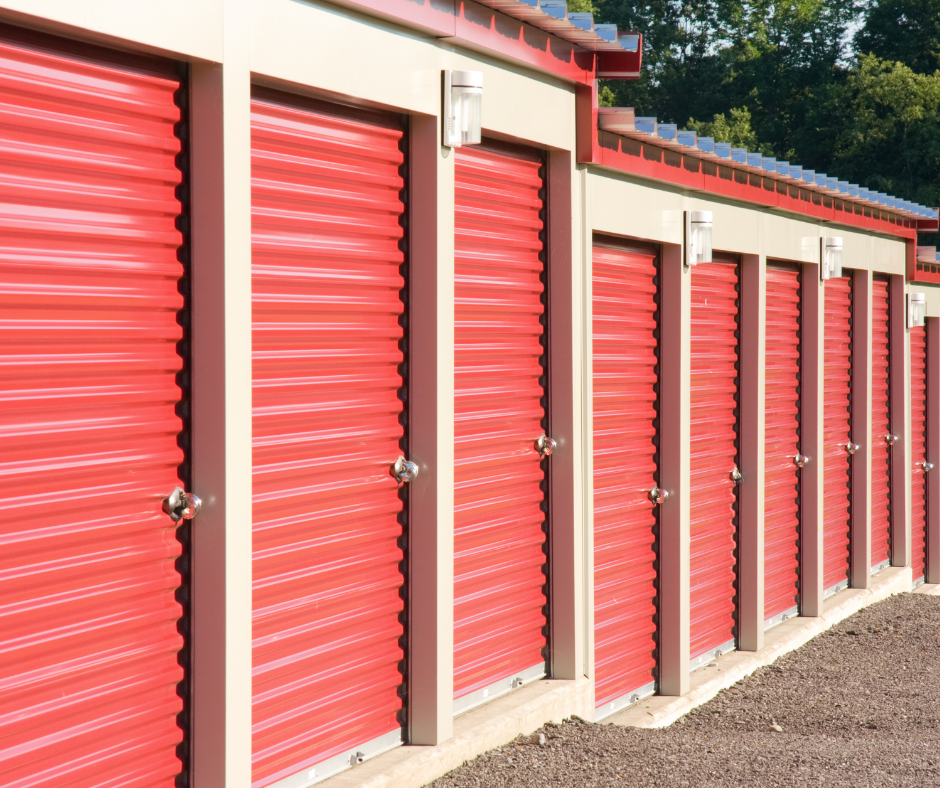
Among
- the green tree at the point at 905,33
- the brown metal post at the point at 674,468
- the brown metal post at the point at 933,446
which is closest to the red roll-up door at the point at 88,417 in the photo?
the brown metal post at the point at 674,468

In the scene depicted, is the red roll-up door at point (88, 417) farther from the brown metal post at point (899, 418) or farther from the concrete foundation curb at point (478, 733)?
the brown metal post at point (899, 418)

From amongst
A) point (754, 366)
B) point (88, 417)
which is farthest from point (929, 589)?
point (88, 417)

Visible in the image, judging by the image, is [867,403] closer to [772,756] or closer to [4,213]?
[772,756]

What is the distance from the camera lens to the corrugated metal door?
35.4ft

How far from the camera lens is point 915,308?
1427 cm

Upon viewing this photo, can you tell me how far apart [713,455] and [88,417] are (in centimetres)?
646

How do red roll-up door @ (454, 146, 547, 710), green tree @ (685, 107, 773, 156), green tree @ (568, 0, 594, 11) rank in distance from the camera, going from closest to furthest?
1. red roll-up door @ (454, 146, 547, 710)
2. green tree @ (685, 107, 773, 156)
3. green tree @ (568, 0, 594, 11)

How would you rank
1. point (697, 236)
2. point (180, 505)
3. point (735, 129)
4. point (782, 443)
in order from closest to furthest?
point (180, 505) → point (697, 236) → point (782, 443) → point (735, 129)

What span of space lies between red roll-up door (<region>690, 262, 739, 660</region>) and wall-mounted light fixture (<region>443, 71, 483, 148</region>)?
3.86 meters

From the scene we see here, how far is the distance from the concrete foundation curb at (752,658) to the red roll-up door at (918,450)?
1.53 meters

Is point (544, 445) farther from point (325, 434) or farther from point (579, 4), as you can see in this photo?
point (579, 4)

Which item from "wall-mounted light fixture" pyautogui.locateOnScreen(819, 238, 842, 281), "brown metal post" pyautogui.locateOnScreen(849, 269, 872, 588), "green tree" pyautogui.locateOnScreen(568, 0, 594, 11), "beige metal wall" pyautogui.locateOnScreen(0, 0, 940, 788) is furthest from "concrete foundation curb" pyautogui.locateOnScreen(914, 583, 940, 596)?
"green tree" pyautogui.locateOnScreen(568, 0, 594, 11)

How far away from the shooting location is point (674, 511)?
8.73 metres

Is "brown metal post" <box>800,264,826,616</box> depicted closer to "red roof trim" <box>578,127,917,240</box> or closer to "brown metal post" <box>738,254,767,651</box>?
"red roof trim" <box>578,127,917,240</box>
